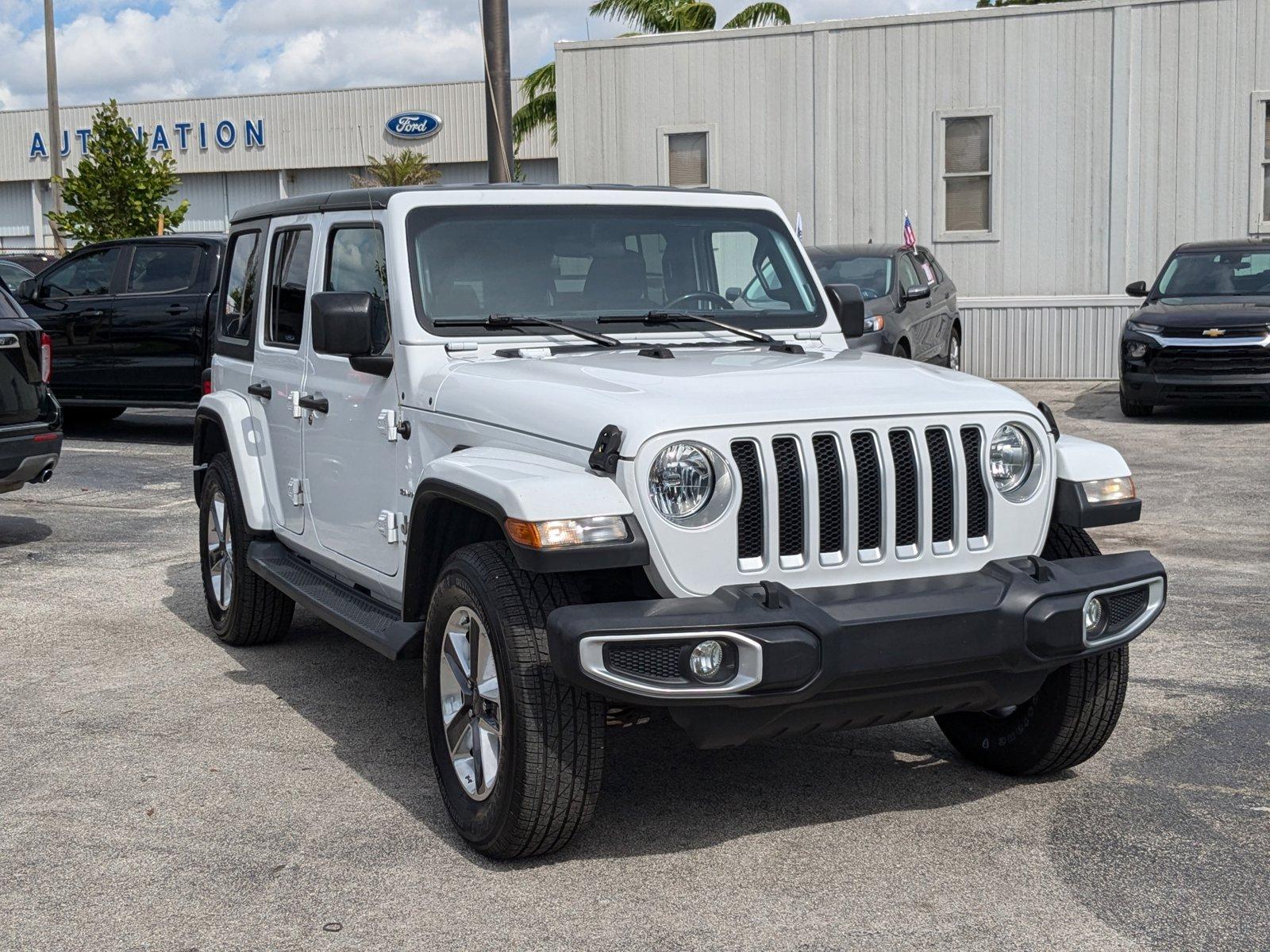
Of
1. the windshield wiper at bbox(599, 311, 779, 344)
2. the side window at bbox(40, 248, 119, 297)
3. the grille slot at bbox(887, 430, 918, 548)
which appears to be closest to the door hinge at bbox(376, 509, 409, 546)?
the windshield wiper at bbox(599, 311, 779, 344)

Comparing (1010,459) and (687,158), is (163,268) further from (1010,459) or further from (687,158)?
(1010,459)

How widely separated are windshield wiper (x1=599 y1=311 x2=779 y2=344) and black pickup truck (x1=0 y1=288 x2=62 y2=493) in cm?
490

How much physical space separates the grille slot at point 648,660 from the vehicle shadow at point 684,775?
0.73 m

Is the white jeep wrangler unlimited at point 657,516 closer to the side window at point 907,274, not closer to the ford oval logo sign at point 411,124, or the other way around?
the side window at point 907,274

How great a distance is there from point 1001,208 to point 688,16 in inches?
567

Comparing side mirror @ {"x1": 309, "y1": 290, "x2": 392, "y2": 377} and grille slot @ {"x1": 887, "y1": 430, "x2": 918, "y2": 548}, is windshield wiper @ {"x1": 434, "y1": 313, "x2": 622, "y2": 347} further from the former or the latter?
grille slot @ {"x1": 887, "y1": 430, "x2": 918, "y2": 548}

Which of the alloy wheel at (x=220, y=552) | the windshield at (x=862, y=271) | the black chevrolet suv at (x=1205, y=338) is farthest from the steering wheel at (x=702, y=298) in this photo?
the black chevrolet suv at (x=1205, y=338)

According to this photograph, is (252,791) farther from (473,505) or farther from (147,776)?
(473,505)

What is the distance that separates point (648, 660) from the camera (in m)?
3.74

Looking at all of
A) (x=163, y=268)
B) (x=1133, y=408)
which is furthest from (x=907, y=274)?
(x=163, y=268)

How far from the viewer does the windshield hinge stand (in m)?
3.93

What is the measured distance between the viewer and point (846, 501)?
405 cm

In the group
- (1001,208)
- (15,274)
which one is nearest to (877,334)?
(1001,208)

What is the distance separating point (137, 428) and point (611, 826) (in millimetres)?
12139
